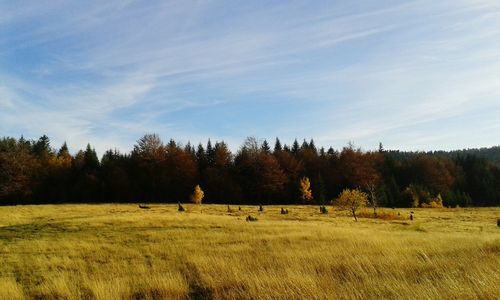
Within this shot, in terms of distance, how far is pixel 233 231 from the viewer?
29938 mm

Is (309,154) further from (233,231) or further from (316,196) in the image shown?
(233,231)

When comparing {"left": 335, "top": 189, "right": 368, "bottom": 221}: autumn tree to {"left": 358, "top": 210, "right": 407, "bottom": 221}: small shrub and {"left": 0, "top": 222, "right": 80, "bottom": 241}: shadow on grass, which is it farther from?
{"left": 0, "top": 222, "right": 80, "bottom": 241}: shadow on grass

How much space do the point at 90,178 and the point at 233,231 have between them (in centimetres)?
6993

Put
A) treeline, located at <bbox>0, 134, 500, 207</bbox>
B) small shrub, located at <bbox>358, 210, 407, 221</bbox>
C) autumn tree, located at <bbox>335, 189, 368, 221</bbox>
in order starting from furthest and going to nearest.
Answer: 1. treeline, located at <bbox>0, 134, 500, 207</bbox>
2. small shrub, located at <bbox>358, 210, 407, 221</bbox>
3. autumn tree, located at <bbox>335, 189, 368, 221</bbox>

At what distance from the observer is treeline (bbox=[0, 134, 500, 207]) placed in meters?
90.7

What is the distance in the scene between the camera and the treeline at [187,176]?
9069 centimetres

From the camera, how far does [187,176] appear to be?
93250 millimetres

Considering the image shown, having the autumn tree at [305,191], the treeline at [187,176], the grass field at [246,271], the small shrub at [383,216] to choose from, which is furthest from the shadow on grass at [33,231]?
the autumn tree at [305,191]

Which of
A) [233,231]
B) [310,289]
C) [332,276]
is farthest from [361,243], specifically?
[233,231]

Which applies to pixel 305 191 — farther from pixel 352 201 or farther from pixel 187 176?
pixel 352 201

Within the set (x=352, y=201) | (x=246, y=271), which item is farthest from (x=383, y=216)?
(x=246, y=271)

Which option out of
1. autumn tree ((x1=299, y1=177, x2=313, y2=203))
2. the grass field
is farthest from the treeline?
the grass field

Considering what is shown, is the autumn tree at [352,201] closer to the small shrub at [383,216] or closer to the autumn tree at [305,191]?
the small shrub at [383,216]

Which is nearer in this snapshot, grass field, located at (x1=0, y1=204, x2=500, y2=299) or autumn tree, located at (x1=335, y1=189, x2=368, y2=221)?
grass field, located at (x1=0, y1=204, x2=500, y2=299)
